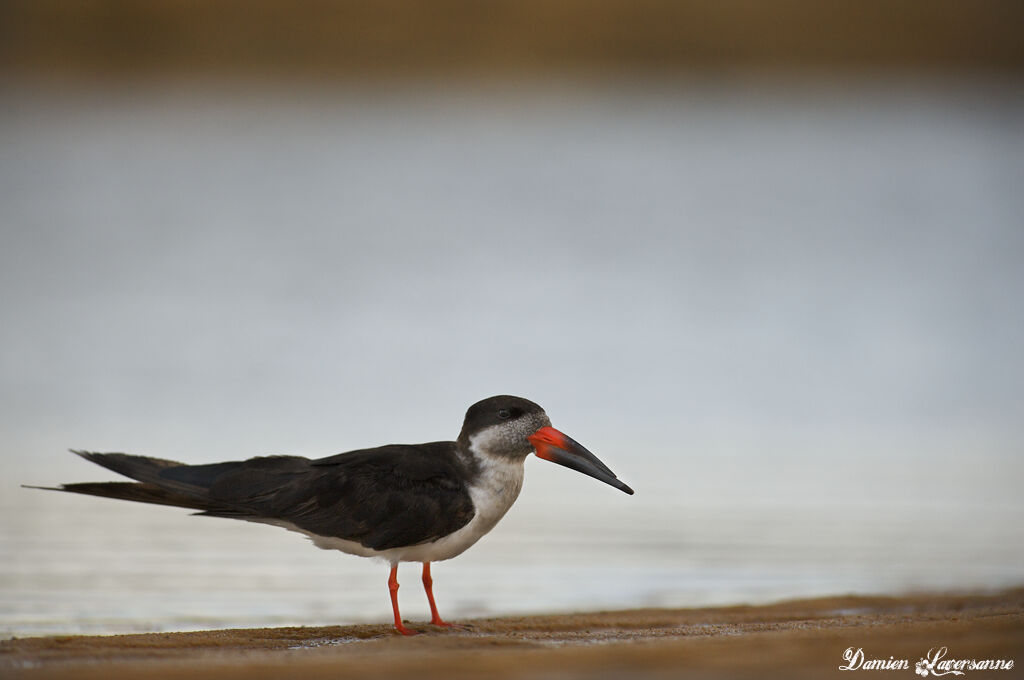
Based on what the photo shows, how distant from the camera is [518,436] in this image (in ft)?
17.3

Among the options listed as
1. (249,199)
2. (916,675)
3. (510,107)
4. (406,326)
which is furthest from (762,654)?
(510,107)

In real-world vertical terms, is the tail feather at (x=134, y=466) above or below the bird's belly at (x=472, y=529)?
above

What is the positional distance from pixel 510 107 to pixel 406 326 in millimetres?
9003

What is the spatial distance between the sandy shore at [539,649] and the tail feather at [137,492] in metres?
0.48

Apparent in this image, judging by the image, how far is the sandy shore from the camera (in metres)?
3.89

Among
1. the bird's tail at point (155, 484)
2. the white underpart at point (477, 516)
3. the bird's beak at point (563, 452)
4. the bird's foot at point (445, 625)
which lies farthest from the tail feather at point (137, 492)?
the bird's beak at point (563, 452)

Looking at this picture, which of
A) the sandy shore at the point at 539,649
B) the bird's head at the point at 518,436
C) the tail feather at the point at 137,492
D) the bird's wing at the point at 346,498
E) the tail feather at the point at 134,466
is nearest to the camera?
the sandy shore at the point at 539,649

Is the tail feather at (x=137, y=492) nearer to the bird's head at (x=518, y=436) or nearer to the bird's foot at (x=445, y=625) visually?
the bird's foot at (x=445, y=625)

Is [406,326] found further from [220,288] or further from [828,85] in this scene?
[828,85]

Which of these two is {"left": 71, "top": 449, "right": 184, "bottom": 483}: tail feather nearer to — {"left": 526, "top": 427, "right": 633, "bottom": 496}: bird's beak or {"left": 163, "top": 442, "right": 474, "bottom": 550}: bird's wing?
{"left": 163, "top": 442, "right": 474, "bottom": 550}: bird's wing

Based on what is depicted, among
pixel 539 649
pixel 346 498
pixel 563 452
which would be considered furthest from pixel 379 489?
pixel 539 649

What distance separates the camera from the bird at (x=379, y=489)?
4914mm

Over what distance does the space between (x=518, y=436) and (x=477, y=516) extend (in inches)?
15.0

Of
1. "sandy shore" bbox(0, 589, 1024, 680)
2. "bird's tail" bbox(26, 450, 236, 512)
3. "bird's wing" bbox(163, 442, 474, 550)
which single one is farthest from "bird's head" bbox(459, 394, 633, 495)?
"bird's tail" bbox(26, 450, 236, 512)
